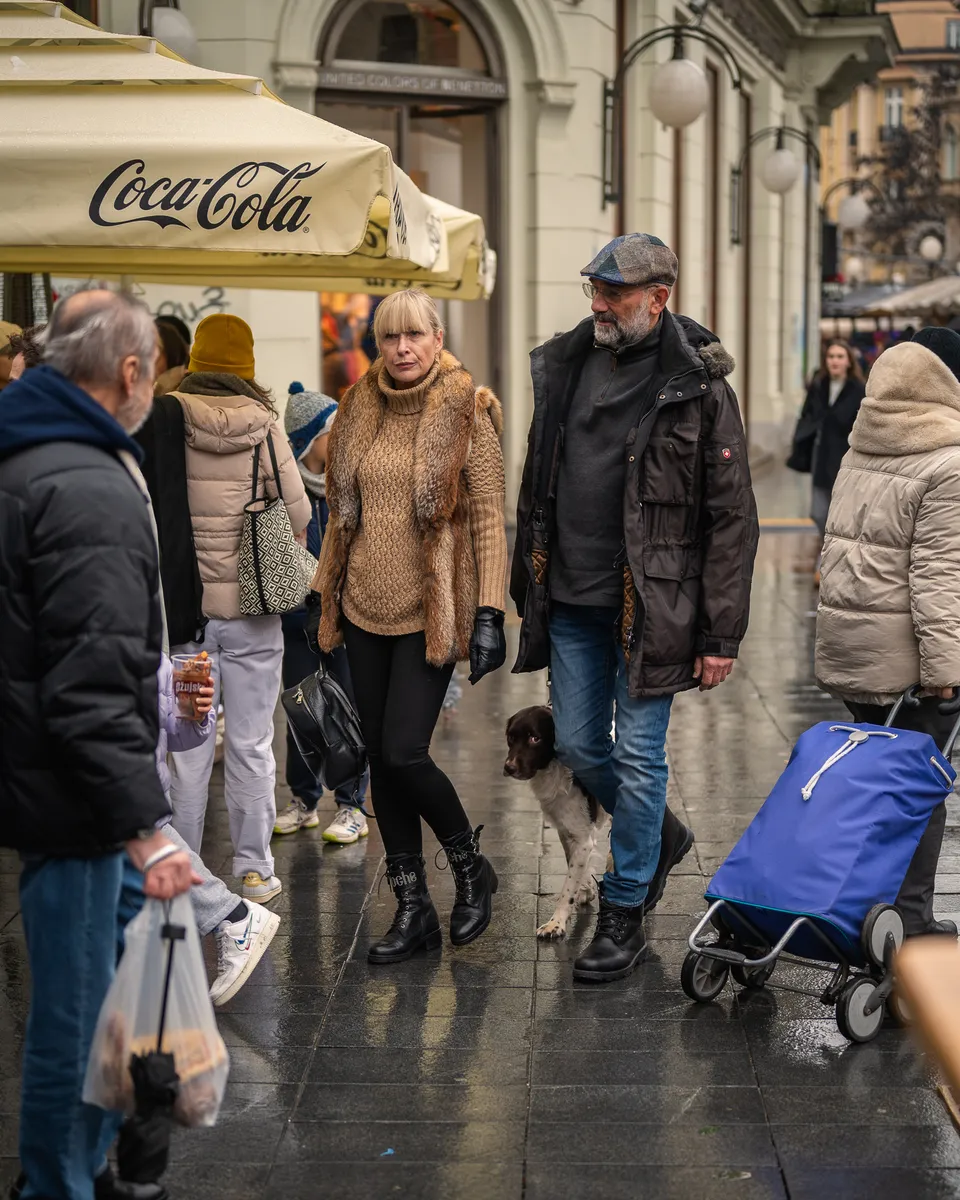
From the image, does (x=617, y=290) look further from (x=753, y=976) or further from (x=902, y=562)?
(x=753, y=976)

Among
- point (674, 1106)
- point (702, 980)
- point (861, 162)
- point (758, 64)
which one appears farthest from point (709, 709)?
point (861, 162)

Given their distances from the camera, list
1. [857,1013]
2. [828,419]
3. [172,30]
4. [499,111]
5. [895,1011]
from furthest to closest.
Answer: [499,111]
[828,419]
[172,30]
[895,1011]
[857,1013]

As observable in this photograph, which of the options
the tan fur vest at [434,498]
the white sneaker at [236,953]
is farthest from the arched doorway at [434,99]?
the white sneaker at [236,953]

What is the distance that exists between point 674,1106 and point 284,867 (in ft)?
8.29

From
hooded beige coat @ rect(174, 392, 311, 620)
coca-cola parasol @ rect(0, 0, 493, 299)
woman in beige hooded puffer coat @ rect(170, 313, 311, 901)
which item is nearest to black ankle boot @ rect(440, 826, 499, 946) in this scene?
woman in beige hooded puffer coat @ rect(170, 313, 311, 901)

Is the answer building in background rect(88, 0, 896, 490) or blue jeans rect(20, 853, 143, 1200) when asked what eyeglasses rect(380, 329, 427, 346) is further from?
building in background rect(88, 0, 896, 490)

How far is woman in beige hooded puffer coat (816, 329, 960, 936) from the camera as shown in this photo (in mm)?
4855

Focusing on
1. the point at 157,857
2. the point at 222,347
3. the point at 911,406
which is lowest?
the point at 157,857

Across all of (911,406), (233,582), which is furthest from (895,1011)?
(233,582)

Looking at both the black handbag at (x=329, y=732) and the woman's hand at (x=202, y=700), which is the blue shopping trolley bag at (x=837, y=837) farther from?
the woman's hand at (x=202, y=700)

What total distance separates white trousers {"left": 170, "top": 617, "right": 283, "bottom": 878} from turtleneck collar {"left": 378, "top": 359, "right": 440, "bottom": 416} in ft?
3.46

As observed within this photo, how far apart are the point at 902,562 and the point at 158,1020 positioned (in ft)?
8.81

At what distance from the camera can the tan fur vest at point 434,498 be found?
16.7ft

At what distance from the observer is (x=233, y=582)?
579 cm
